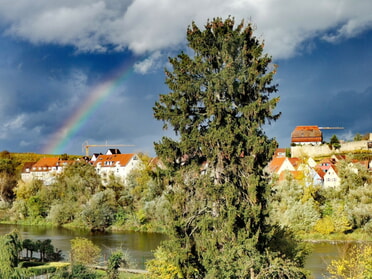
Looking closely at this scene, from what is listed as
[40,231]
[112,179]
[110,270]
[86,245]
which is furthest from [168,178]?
[112,179]

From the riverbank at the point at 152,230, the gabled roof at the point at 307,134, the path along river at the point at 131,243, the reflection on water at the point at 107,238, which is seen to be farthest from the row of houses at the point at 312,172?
the gabled roof at the point at 307,134

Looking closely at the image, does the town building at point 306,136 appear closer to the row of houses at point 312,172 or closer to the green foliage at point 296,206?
the row of houses at point 312,172

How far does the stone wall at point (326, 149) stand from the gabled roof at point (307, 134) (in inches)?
395

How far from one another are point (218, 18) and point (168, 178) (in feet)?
27.5

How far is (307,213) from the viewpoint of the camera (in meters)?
44.0

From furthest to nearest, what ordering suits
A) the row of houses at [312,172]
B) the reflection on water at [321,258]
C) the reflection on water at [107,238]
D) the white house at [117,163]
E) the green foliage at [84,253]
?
the white house at [117,163], the row of houses at [312,172], the reflection on water at [107,238], the reflection on water at [321,258], the green foliage at [84,253]

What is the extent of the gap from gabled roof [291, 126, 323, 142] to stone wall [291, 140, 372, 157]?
10.0 meters

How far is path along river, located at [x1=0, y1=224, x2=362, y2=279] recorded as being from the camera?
31.7m

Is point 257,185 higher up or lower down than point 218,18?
lower down

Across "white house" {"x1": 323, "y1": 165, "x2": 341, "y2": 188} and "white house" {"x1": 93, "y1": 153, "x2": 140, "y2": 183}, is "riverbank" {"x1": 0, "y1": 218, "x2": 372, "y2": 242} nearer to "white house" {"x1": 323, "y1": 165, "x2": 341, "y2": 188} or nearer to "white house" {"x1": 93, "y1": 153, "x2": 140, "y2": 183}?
"white house" {"x1": 323, "y1": 165, "x2": 341, "y2": 188}

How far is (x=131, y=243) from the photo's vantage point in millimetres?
42156

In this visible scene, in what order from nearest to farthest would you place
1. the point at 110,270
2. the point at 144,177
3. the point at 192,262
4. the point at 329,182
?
the point at 192,262 → the point at 110,270 → the point at 329,182 → the point at 144,177

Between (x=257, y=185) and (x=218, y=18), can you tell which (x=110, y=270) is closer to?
(x=257, y=185)

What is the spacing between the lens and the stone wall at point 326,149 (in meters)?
81.2
